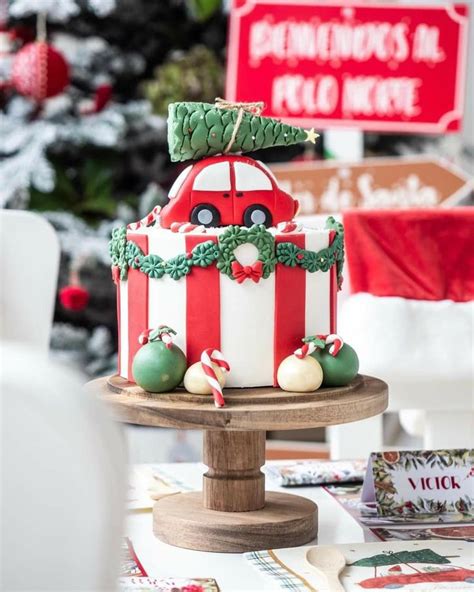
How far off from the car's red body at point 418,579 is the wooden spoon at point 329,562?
29 mm

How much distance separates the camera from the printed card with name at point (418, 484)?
1.33 metres

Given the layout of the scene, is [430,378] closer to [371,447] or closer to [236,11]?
[371,447]

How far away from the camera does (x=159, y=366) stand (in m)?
1.18

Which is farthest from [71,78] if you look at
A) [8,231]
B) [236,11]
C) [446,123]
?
[8,231]

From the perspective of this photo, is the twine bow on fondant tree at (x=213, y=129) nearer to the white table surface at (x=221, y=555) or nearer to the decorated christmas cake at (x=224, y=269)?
the decorated christmas cake at (x=224, y=269)

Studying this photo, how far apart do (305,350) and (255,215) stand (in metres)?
0.19

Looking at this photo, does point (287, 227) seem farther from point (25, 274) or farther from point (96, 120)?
point (96, 120)

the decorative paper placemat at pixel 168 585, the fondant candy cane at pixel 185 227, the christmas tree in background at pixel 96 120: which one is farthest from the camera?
the christmas tree in background at pixel 96 120

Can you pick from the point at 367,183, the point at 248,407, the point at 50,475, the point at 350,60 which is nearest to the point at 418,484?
the point at 248,407

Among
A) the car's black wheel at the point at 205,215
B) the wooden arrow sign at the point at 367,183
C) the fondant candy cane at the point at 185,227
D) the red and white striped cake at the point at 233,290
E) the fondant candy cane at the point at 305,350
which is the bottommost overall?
the fondant candy cane at the point at 305,350

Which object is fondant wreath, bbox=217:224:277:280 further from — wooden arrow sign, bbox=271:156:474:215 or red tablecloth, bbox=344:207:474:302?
wooden arrow sign, bbox=271:156:474:215

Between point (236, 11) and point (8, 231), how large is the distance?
1717 millimetres

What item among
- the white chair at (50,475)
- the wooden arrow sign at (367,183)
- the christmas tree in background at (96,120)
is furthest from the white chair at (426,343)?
the christmas tree in background at (96,120)

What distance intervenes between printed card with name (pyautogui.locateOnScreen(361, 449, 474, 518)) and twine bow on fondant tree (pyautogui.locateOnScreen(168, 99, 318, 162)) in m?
0.42
